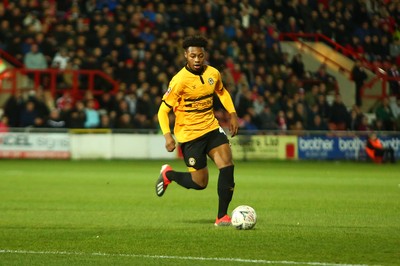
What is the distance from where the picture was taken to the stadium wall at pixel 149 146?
28.1 metres

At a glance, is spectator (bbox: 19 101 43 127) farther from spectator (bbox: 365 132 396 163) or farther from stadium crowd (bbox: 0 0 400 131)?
spectator (bbox: 365 132 396 163)

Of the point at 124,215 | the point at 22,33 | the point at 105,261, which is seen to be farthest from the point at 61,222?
the point at 22,33

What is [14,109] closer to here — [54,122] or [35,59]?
[54,122]

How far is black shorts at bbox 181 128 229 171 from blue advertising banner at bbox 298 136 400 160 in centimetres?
1785

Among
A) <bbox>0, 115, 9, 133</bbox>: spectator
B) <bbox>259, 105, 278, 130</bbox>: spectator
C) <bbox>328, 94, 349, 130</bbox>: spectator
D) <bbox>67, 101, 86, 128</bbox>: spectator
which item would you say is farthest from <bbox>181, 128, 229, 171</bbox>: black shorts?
<bbox>328, 94, 349, 130</bbox>: spectator

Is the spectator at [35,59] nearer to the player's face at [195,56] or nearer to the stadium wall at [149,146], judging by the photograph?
the stadium wall at [149,146]

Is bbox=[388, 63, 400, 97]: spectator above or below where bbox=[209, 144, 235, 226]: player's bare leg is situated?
above

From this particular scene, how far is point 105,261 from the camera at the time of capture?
28.2ft

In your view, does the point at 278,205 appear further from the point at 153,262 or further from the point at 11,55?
the point at 11,55

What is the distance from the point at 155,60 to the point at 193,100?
58.5ft

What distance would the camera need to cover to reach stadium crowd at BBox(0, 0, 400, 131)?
2872cm

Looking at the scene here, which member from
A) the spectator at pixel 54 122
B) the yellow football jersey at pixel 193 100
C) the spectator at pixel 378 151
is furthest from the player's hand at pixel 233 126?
the spectator at pixel 378 151

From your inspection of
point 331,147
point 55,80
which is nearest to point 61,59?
point 55,80

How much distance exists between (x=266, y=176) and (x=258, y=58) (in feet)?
34.1
